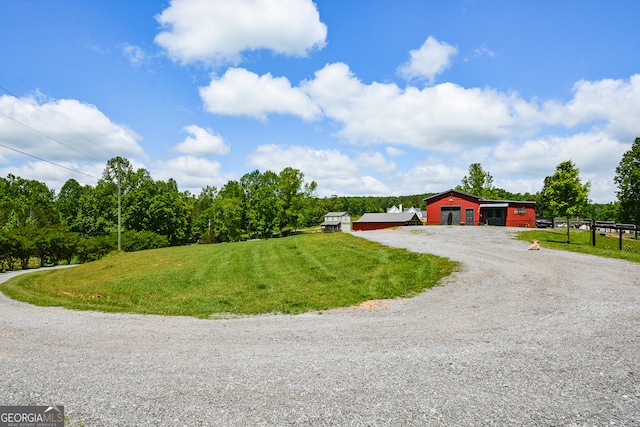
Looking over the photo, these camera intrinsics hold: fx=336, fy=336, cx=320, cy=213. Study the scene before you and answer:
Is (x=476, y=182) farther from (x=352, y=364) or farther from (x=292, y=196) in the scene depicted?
(x=352, y=364)

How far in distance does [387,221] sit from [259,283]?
151ft

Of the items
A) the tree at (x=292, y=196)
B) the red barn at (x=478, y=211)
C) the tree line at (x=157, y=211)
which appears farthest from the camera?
the tree at (x=292, y=196)

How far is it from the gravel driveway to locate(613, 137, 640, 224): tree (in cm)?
6319

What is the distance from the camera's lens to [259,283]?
1647 cm

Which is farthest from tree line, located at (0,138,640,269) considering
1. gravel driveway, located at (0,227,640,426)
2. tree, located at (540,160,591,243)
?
gravel driveway, located at (0,227,640,426)

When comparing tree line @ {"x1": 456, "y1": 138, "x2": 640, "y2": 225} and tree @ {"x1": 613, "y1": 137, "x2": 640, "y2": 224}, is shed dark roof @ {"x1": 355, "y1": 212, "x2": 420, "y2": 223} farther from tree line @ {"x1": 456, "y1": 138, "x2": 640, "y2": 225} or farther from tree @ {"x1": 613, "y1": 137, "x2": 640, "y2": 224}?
tree @ {"x1": 613, "y1": 137, "x2": 640, "y2": 224}

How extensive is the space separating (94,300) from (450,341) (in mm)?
15622

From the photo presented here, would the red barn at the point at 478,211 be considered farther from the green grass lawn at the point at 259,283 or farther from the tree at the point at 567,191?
the green grass lawn at the point at 259,283

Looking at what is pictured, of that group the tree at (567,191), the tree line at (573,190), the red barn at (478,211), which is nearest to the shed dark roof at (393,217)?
the red barn at (478,211)

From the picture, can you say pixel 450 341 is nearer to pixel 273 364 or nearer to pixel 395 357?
pixel 395 357

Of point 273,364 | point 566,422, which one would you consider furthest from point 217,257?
point 566,422

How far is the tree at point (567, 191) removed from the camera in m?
26.8

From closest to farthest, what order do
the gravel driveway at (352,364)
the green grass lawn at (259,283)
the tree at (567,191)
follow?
the gravel driveway at (352,364) < the green grass lawn at (259,283) < the tree at (567,191)

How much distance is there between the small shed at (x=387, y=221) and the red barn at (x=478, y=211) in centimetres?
1013
